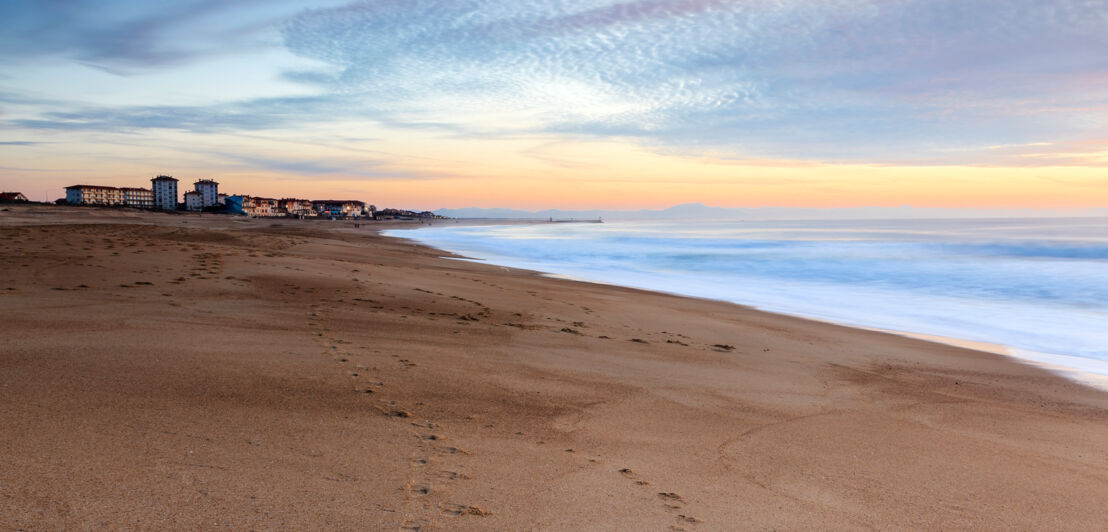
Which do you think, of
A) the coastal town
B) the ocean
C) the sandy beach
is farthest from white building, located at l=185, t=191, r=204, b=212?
the sandy beach

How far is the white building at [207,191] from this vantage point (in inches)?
4808

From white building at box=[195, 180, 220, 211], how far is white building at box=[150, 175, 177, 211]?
5307mm

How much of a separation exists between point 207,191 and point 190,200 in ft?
14.9

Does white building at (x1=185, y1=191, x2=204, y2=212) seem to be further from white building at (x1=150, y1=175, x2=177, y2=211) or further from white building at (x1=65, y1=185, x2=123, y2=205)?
white building at (x1=65, y1=185, x2=123, y2=205)

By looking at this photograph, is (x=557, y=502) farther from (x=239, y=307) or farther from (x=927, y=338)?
(x=927, y=338)

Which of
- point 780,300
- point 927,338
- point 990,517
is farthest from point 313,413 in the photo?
point 780,300

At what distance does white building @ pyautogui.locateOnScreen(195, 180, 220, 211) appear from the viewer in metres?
122

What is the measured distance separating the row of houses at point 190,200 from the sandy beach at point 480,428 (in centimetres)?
11053

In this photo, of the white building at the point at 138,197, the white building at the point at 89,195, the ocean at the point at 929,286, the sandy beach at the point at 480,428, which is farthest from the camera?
the white building at the point at 138,197

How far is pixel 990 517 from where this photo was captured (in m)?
3.14

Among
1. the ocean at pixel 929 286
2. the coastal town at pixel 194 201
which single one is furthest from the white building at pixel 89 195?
the ocean at pixel 929 286

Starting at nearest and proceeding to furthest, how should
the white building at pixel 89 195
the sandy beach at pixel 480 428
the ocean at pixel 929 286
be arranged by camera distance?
the sandy beach at pixel 480 428 < the ocean at pixel 929 286 < the white building at pixel 89 195

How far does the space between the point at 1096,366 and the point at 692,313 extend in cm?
553

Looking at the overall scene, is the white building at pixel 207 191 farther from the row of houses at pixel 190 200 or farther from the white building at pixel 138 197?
the white building at pixel 138 197
